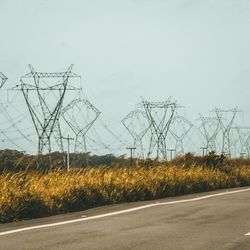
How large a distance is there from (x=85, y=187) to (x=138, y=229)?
248 inches

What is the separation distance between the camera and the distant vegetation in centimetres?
1611

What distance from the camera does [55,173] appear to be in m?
21.1

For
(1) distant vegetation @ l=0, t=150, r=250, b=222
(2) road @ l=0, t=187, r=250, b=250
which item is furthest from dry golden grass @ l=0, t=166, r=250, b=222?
(2) road @ l=0, t=187, r=250, b=250

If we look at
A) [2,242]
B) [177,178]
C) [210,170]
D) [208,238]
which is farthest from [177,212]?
[210,170]

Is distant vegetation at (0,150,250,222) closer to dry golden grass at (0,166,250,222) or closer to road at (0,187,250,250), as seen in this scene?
dry golden grass at (0,166,250,222)

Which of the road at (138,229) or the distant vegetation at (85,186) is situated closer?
the road at (138,229)

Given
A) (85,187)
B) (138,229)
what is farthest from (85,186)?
(138,229)

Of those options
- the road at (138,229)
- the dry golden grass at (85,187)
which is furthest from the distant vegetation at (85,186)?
the road at (138,229)

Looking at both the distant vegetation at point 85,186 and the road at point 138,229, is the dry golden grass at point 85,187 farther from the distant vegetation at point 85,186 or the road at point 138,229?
the road at point 138,229

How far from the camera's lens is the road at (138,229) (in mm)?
11039

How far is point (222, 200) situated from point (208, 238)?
9.58 meters

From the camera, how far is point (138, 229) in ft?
43.3

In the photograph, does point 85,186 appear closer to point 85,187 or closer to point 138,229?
point 85,187

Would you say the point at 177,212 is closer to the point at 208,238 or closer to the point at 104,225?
the point at 104,225
